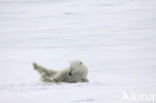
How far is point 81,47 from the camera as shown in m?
11.3

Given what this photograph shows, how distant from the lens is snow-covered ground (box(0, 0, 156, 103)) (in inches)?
204

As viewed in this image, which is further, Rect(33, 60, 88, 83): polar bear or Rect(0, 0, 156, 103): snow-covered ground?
Rect(33, 60, 88, 83): polar bear

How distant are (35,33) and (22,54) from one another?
4179mm

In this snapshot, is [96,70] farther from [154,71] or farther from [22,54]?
[22,54]

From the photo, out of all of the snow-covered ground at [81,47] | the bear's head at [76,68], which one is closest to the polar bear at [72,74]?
the bear's head at [76,68]

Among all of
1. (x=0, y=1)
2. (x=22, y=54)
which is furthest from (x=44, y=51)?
(x=0, y=1)

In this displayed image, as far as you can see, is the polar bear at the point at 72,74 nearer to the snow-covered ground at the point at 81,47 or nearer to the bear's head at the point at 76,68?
the bear's head at the point at 76,68

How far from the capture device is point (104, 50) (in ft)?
34.8

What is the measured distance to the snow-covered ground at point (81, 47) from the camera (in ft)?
17.0

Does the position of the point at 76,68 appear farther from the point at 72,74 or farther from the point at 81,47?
the point at 81,47

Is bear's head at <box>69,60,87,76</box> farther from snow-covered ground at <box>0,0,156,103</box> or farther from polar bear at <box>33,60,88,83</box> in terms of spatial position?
snow-covered ground at <box>0,0,156,103</box>

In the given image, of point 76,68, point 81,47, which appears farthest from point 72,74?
point 81,47

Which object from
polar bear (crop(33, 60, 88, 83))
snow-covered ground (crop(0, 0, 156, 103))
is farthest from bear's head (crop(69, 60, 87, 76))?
snow-covered ground (crop(0, 0, 156, 103))

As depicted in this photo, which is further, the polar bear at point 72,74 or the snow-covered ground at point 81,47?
the polar bear at point 72,74
